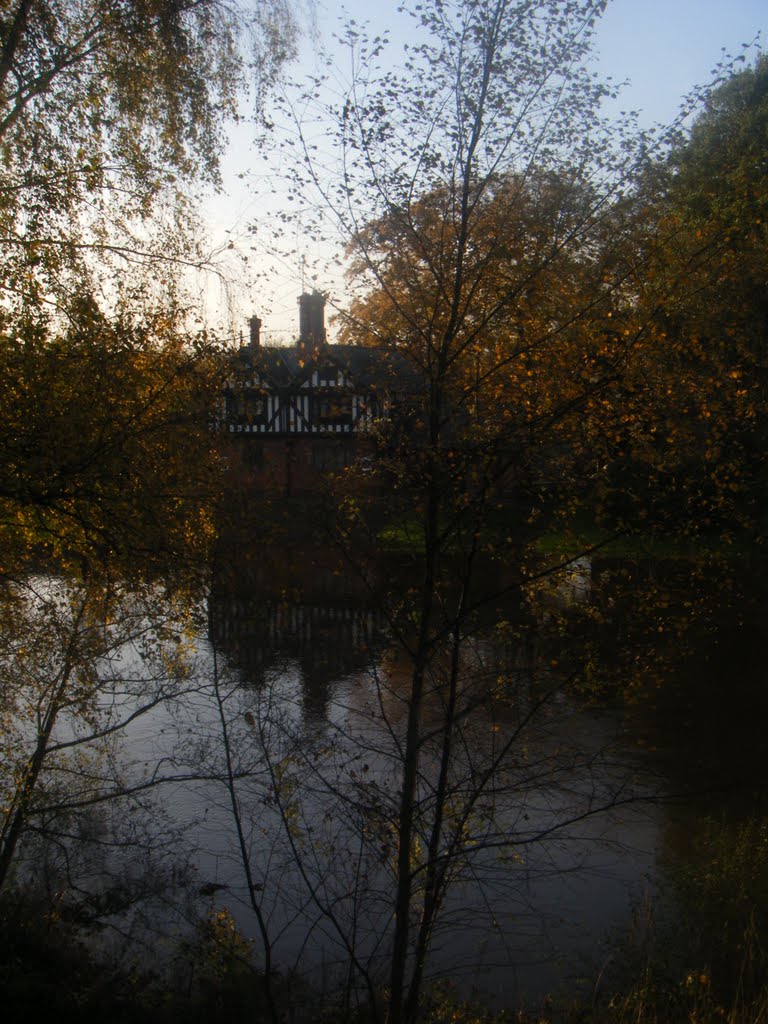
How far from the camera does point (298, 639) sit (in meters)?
16.3

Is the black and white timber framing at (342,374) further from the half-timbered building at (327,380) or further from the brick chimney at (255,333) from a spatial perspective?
the brick chimney at (255,333)

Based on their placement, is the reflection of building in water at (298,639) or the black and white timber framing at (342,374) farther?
the reflection of building in water at (298,639)

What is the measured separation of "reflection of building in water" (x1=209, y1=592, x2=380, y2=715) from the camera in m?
7.81

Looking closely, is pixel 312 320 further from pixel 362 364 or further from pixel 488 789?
pixel 488 789

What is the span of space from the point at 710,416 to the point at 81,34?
6.07 m

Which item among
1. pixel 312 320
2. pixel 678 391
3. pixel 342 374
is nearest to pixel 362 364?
pixel 342 374

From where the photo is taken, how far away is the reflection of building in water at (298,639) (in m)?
7.81

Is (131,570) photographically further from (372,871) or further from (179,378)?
(372,871)

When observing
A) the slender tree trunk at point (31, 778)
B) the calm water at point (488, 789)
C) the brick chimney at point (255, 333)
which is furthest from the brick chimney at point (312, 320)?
the slender tree trunk at point (31, 778)

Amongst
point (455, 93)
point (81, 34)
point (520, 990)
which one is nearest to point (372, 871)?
point (520, 990)

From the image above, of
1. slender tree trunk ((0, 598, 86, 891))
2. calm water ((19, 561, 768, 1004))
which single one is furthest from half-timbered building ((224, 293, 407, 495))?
slender tree trunk ((0, 598, 86, 891))

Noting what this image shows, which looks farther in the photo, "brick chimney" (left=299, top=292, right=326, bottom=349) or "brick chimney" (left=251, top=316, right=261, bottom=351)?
"brick chimney" (left=251, top=316, right=261, bottom=351)

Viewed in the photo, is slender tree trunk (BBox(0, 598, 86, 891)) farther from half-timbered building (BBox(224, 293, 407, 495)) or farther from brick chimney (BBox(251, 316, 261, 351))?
brick chimney (BBox(251, 316, 261, 351))

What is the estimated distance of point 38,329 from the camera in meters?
6.82
